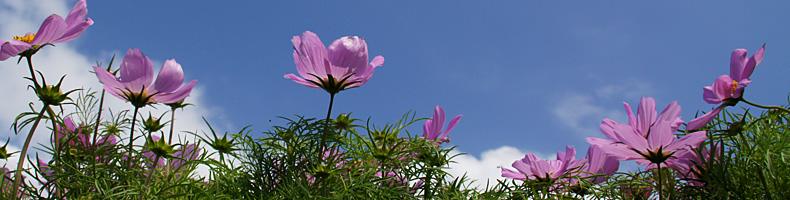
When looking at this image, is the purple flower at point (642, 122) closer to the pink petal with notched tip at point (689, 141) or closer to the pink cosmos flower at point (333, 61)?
the pink petal with notched tip at point (689, 141)

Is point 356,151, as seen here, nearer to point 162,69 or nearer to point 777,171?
point 162,69

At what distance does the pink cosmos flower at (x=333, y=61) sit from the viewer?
0.72 m

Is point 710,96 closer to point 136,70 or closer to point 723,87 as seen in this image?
point 723,87

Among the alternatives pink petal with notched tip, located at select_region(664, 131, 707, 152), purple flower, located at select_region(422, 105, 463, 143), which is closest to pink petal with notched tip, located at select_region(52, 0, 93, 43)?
purple flower, located at select_region(422, 105, 463, 143)

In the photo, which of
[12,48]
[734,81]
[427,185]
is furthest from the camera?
[427,185]

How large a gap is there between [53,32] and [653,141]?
30.5 inches

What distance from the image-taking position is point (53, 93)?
0.66 m

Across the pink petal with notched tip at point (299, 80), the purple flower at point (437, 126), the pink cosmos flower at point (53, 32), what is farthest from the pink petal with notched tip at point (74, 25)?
the purple flower at point (437, 126)

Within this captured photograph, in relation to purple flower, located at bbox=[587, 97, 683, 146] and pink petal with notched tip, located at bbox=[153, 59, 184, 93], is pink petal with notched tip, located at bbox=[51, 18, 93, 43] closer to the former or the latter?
pink petal with notched tip, located at bbox=[153, 59, 184, 93]

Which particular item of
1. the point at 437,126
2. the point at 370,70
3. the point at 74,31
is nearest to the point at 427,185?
the point at 437,126

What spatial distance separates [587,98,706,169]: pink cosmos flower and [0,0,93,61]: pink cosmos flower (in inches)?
27.0

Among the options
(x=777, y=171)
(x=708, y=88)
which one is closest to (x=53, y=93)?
(x=708, y=88)

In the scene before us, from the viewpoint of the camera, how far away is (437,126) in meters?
0.90

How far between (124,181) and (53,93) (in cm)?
17
